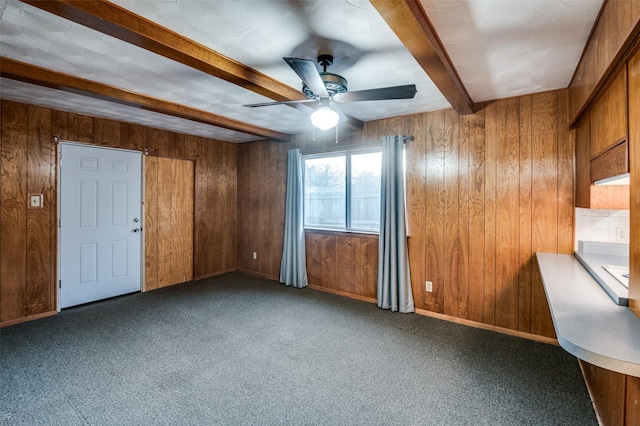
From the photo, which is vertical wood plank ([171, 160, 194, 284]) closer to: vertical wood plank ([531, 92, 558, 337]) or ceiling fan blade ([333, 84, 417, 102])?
ceiling fan blade ([333, 84, 417, 102])

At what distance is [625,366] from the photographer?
3.33 feet

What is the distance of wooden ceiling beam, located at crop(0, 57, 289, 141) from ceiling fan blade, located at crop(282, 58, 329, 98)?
193cm

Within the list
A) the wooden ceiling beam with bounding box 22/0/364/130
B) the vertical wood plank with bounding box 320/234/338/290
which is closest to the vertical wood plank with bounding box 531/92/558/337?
the vertical wood plank with bounding box 320/234/338/290

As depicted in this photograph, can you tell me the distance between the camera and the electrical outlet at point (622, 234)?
2514 mm

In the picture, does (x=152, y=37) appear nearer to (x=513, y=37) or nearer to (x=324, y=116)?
(x=324, y=116)

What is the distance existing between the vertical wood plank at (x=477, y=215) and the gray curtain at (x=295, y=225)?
2.27 m

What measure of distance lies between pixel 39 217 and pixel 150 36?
295 centimetres

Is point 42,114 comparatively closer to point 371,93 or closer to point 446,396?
point 371,93

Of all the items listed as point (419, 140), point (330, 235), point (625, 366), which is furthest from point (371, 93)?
point (330, 235)

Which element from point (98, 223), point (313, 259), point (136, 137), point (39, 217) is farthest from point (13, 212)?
point (313, 259)

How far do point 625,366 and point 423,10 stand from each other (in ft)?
5.73

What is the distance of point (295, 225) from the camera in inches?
180

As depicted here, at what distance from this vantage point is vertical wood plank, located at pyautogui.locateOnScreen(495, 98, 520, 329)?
3.03 meters

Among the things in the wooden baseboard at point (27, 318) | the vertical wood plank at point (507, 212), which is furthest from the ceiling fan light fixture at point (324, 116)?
the wooden baseboard at point (27, 318)
